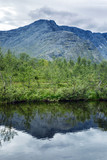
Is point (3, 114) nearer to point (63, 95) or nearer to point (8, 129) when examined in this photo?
point (8, 129)

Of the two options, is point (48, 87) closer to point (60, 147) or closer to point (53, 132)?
point (53, 132)

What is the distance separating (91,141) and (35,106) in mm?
24362

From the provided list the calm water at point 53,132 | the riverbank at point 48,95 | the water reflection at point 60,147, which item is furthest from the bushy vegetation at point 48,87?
the water reflection at point 60,147

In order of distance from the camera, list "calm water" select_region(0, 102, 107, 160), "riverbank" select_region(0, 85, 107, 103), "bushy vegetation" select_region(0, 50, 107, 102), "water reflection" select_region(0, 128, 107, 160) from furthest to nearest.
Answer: "bushy vegetation" select_region(0, 50, 107, 102) < "riverbank" select_region(0, 85, 107, 103) < "calm water" select_region(0, 102, 107, 160) < "water reflection" select_region(0, 128, 107, 160)

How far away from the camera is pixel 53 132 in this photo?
29.8m

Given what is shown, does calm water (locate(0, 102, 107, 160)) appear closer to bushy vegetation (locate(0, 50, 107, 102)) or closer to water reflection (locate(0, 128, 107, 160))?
water reflection (locate(0, 128, 107, 160))

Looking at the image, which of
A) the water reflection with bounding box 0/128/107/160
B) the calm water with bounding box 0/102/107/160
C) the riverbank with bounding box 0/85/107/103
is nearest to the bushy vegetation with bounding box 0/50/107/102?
the riverbank with bounding box 0/85/107/103

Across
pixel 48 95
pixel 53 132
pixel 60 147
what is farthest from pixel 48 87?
pixel 60 147

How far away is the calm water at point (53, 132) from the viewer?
73.4 ft

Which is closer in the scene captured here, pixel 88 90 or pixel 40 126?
pixel 40 126

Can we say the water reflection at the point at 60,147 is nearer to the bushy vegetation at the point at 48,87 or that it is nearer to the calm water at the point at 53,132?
the calm water at the point at 53,132

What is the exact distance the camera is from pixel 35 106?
4762 centimetres

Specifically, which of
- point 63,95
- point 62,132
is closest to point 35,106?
point 63,95

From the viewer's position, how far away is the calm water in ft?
73.4
